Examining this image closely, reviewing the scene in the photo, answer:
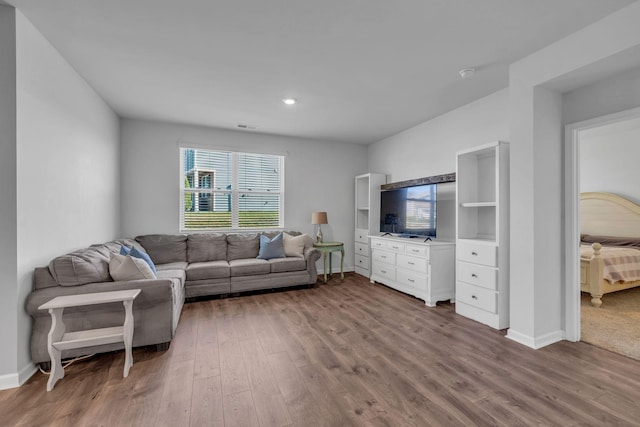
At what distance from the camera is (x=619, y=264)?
3.71m

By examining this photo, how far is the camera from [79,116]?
290 centimetres

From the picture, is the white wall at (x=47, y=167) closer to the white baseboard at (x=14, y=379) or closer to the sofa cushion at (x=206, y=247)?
the white baseboard at (x=14, y=379)

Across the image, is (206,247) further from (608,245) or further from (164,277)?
(608,245)

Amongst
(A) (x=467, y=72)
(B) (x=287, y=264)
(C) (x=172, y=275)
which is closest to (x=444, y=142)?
(A) (x=467, y=72)

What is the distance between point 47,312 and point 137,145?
2.97 meters

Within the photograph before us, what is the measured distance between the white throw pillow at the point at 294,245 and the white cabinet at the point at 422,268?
1421 millimetres

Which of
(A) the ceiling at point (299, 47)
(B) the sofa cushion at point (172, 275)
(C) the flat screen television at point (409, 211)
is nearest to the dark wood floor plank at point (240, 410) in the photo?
(B) the sofa cushion at point (172, 275)

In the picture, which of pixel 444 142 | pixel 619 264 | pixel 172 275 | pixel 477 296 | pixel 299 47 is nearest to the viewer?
pixel 299 47

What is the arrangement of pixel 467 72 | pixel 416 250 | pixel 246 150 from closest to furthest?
pixel 467 72 → pixel 416 250 → pixel 246 150

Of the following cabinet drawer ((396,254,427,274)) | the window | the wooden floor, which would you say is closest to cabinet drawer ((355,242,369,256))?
cabinet drawer ((396,254,427,274))

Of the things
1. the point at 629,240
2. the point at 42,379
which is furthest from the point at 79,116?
the point at 629,240

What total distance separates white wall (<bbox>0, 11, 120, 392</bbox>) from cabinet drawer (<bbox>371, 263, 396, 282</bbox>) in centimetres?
397

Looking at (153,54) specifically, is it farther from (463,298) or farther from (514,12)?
(463,298)

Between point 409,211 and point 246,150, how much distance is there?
2.99 metres
